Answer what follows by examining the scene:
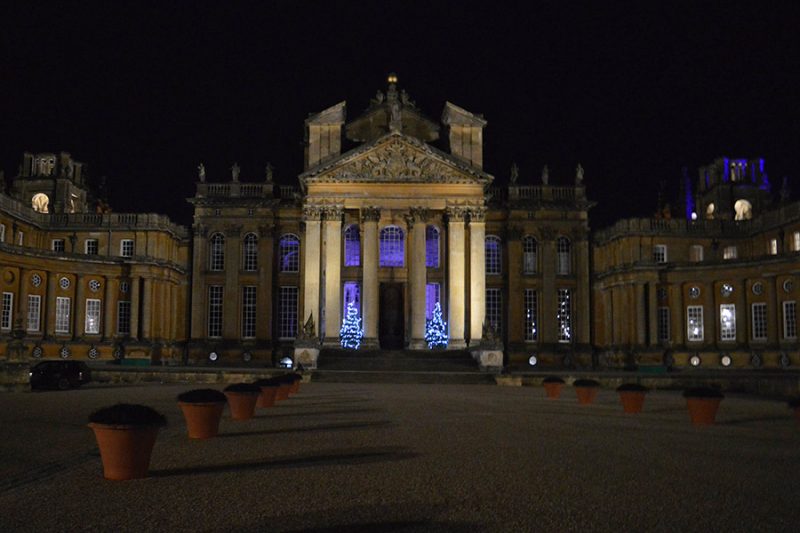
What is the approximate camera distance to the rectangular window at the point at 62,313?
4991 cm

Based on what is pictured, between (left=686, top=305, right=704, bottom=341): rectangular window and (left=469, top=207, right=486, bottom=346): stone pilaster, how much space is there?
1391 cm

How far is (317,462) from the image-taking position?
1150 centimetres

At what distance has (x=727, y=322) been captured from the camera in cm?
4978

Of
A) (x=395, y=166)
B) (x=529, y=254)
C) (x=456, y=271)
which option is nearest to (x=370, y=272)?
(x=456, y=271)

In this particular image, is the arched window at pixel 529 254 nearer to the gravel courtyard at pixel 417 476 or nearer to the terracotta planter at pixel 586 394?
the terracotta planter at pixel 586 394

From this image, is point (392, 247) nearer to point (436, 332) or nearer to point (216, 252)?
point (436, 332)

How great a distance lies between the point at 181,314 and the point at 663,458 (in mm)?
48104

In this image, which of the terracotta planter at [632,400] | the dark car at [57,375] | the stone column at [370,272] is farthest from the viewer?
the stone column at [370,272]

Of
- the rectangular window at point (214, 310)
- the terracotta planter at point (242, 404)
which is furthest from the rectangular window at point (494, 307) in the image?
the terracotta planter at point (242, 404)

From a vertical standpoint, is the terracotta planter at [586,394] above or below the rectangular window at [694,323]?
below

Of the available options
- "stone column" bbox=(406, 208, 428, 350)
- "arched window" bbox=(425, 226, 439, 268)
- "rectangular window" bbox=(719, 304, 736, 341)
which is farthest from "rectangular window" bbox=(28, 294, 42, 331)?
"rectangular window" bbox=(719, 304, 736, 341)

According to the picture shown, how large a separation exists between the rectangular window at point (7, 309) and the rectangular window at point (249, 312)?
13.3 metres

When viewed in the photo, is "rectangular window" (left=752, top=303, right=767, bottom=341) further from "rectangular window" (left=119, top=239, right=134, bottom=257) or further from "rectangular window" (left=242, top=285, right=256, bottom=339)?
"rectangular window" (left=119, top=239, right=134, bottom=257)

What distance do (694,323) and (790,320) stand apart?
21.6ft
